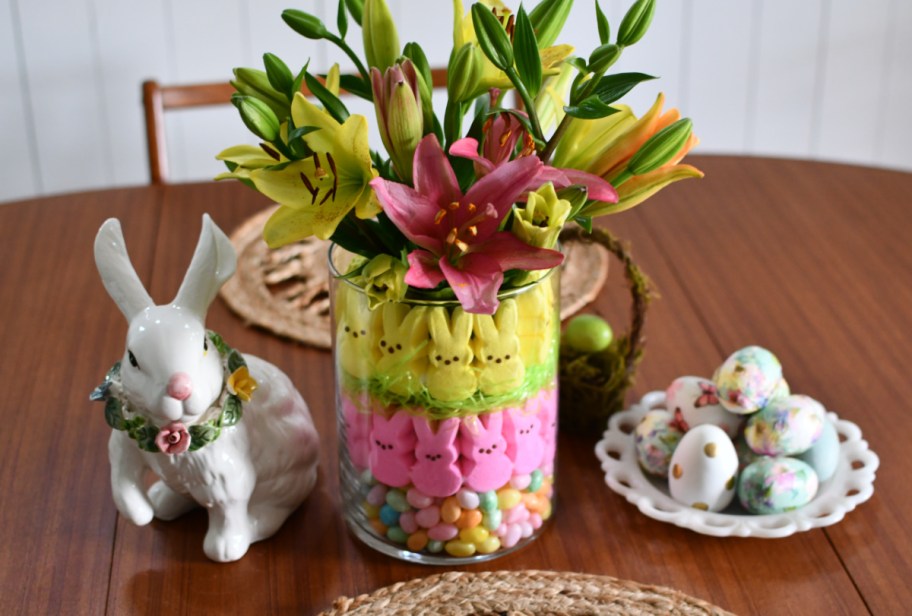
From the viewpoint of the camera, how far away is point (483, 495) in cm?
98

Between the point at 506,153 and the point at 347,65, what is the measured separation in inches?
69.2

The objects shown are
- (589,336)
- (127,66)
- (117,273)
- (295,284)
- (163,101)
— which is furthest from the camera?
(127,66)

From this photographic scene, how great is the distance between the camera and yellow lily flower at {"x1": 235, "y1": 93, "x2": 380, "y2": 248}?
0.83 meters

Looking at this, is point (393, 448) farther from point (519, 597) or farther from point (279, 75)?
point (279, 75)

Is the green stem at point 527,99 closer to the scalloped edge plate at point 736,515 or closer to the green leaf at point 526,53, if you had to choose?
the green leaf at point 526,53

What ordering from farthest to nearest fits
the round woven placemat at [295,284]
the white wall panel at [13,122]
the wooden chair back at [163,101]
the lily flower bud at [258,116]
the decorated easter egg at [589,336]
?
the white wall panel at [13,122]
the wooden chair back at [163,101]
the round woven placemat at [295,284]
the decorated easter egg at [589,336]
the lily flower bud at [258,116]

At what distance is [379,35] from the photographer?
89 centimetres

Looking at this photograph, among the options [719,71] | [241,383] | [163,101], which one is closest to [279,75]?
[241,383]

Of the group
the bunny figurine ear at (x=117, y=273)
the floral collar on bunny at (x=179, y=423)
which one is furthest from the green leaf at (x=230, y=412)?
the bunny figurine ear at (x=117, y=273)

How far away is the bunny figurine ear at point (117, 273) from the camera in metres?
0.93

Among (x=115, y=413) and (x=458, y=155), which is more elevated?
(x=458, y=155)

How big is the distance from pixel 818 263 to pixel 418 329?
765 mm

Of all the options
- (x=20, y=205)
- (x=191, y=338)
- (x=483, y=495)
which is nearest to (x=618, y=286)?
(x=483, y=495)

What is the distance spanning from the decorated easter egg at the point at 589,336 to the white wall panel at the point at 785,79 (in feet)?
5.72
